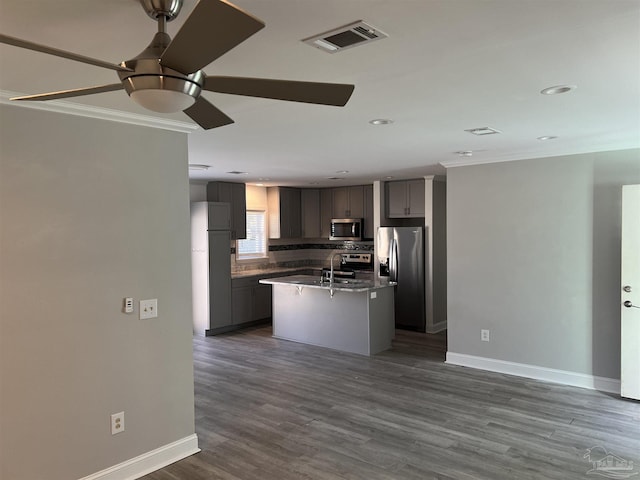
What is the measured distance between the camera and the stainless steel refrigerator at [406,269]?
23.5 ft

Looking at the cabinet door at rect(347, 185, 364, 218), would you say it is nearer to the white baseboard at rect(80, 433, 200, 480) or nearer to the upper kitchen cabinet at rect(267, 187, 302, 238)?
the upper kitchen cabinet at rect(267, 187, 302, 238)

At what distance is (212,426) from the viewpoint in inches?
154

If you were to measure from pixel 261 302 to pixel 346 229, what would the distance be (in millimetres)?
1993

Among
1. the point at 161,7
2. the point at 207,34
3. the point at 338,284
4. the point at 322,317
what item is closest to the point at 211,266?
the point at 322,317

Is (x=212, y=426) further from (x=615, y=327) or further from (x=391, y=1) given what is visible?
(x=615, y=327)

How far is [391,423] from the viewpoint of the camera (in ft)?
12.8

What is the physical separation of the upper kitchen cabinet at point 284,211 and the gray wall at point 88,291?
A: 5346mm

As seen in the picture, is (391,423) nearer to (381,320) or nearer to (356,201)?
(381,320)

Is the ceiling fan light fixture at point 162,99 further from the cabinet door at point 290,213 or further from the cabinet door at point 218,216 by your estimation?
the cabinet door at point 290,213

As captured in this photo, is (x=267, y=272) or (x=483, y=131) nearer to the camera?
(x=483, y=131)

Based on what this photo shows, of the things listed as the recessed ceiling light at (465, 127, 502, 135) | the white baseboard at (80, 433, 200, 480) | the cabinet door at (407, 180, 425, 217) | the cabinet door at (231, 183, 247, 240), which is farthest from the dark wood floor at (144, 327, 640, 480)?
the cabinet door at (231, 183, 247, 240)

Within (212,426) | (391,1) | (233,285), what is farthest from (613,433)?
(233,285)

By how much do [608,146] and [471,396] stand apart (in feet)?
8.94

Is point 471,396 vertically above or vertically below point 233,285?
below
